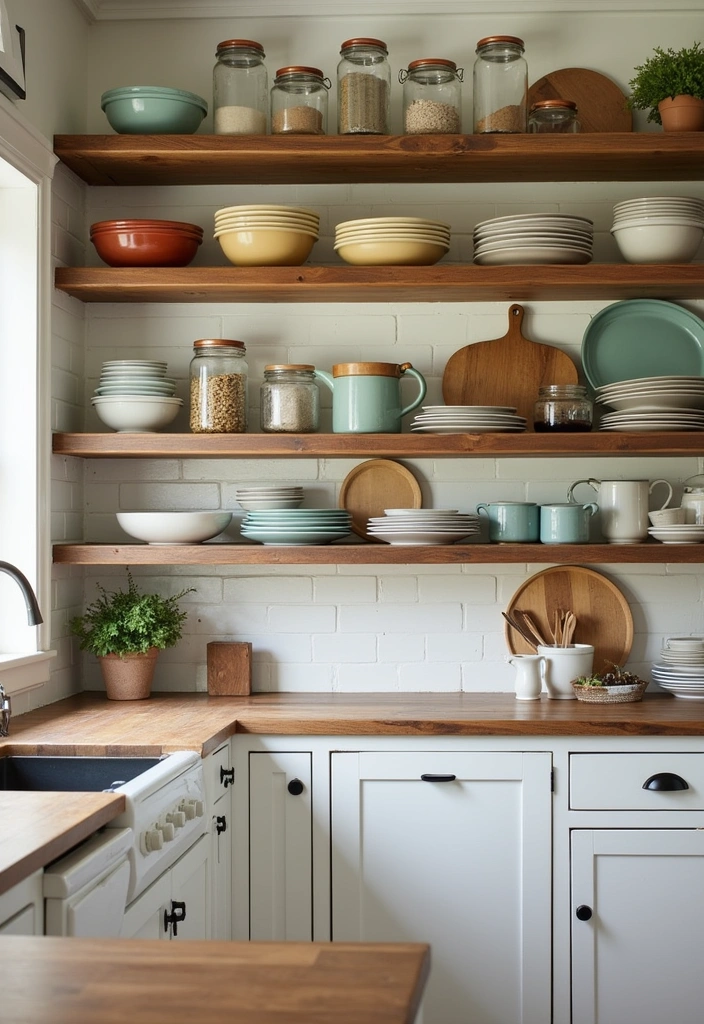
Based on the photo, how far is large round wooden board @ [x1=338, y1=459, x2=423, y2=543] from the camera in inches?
131

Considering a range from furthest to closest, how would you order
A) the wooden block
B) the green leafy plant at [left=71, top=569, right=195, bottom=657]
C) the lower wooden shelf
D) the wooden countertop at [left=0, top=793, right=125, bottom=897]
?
1. the wooden block
2. the green leafy plant at [left=71, top=569, right=195, bottom=657]
3. the lower wooden shelf
4. the wooden countertop at [left=0, top=793, right=125, bottom=897]

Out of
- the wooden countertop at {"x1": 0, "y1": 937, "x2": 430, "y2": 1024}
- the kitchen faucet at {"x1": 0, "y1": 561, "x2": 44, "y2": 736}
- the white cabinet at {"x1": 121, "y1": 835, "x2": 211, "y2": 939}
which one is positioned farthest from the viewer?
the kitchen faucet at {"x1": 0, "y1": 561, "x2": 44, "y2": 736}

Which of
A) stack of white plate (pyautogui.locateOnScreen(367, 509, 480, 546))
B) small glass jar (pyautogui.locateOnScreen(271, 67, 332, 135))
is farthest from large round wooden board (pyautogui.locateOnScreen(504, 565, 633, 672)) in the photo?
small glass jar (pyautogui.locateOnScreen(271, 67, 332, 135))

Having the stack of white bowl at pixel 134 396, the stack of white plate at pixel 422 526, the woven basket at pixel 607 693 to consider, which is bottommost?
the woven basket at pixel 607 693

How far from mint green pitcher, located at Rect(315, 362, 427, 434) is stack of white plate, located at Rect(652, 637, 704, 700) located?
99 cm

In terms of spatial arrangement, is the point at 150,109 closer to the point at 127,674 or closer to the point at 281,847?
the point at 127,674

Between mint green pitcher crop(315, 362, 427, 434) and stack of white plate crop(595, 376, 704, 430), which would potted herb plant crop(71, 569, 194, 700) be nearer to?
mint green pitcher crop(315, 362, 427, 434)

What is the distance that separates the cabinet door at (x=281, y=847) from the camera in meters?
2.79

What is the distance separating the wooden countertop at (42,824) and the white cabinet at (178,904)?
0.21 metres

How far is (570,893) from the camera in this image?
109 inches

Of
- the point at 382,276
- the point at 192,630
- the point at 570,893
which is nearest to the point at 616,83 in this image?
the point at 382,276

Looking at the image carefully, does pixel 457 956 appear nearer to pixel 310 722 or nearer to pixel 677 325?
pixel 310 722

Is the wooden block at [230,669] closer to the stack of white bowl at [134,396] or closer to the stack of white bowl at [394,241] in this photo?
the stack of white bowl at [134,396]

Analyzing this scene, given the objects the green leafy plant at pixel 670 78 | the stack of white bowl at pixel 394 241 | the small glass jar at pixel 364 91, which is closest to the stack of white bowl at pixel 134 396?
the stack of white bowl at pixel 394 241
